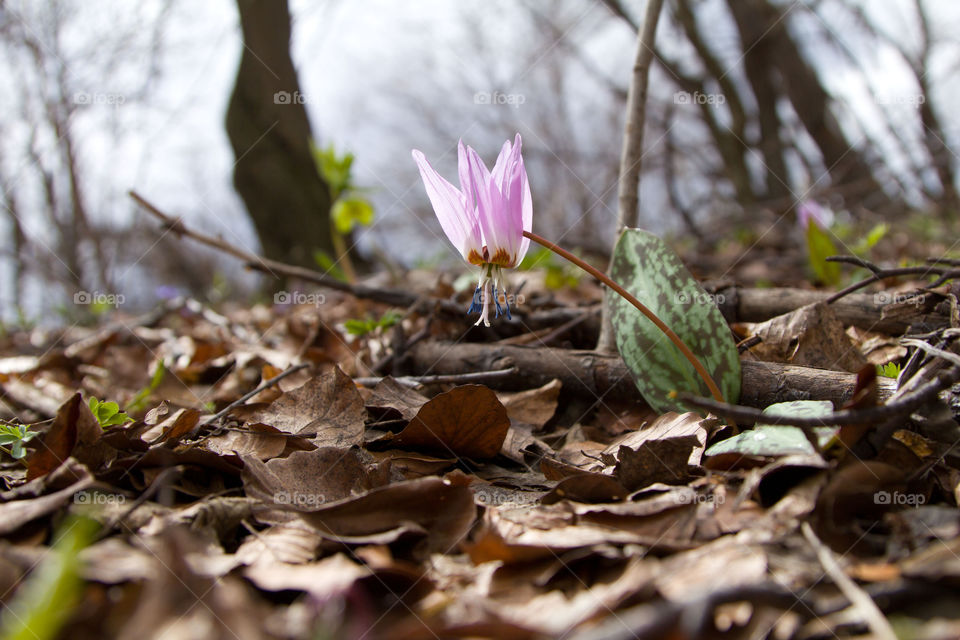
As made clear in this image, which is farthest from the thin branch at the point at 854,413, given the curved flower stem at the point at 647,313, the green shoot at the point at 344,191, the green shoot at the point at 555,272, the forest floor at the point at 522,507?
the green shoot at the point at 344,191

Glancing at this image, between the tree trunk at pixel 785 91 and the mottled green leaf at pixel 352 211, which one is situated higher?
→ the tree trunk at pixel 785 91

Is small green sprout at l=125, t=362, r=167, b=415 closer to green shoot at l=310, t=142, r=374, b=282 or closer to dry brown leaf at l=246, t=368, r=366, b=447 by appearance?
dry brown leaf at l=246, t=368, r=366, b=447

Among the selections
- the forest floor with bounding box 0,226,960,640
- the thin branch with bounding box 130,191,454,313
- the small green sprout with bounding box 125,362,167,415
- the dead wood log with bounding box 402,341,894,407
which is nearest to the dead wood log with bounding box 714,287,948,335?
the forest floor with bounding box 0,226,960,640

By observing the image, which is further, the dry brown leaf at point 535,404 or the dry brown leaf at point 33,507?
the dry brown leaf at point 535,404

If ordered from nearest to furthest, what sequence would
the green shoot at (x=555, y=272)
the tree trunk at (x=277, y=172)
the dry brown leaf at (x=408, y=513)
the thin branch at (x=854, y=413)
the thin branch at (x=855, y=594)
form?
the thin branch at (x=855, y=594)
the thin branch at (x=854, y=413)
the dry brown leaf at (x=408, y=513)
the green shoot at (x=555, y=272)
the tree trunk at (x=277, y=172)

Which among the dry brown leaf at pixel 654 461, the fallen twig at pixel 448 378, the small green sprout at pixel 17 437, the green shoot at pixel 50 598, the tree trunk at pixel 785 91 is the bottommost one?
the dry brown leaf at pixel 654 461

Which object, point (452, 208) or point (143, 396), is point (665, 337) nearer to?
point (452, 208)

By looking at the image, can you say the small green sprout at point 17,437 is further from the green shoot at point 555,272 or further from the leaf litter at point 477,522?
the green shoot at point 555,272
